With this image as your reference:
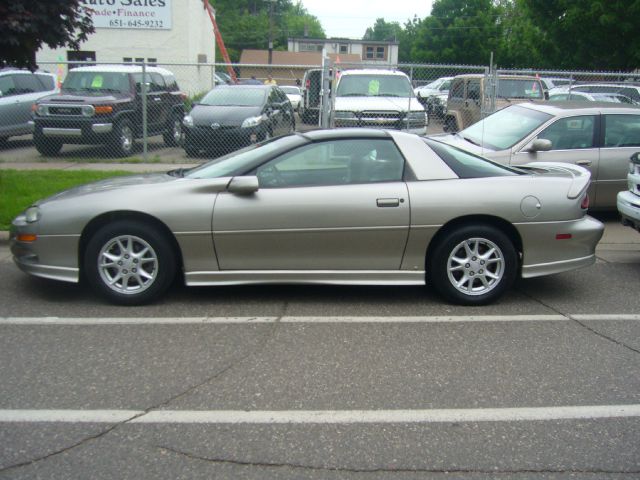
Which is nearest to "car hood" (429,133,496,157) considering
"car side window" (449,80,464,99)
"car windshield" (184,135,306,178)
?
"car windshield" (184,135,306,178)

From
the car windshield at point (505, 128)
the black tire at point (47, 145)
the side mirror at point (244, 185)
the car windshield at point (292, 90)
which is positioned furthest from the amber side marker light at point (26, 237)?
the car windshield at point (292, 90)

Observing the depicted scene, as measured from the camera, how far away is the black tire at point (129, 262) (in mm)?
5441

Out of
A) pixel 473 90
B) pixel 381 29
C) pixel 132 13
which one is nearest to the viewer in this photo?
pixel 473 90

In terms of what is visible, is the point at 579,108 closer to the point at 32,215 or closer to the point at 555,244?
the point at 555,244

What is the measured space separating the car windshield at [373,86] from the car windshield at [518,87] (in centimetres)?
404

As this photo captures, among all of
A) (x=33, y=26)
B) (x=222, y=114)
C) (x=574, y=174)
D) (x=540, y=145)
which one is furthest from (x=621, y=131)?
(x=33, y=26)

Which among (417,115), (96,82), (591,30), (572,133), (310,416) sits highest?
(591,30)

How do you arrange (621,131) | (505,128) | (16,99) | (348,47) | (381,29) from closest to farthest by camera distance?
(621,131), (505,128), (16,99), (348,47), (381,29)

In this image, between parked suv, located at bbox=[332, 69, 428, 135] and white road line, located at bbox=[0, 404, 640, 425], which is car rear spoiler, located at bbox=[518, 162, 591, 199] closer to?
white road line, located at bbox=[0, 404, 640, 425]

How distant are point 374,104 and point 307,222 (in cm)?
790

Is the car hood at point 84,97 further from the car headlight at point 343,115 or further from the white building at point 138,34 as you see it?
the white building at point 138,34

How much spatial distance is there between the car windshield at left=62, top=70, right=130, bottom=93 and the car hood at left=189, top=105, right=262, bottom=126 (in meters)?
1.75

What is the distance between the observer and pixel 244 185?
213 inches

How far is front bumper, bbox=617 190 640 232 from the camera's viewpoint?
7000 mm
